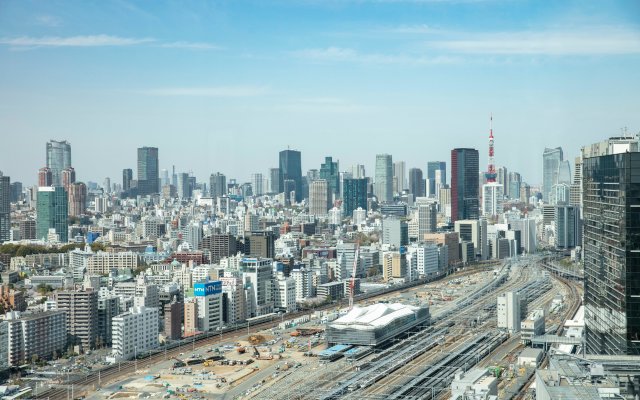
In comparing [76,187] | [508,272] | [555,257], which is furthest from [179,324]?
[76,187]

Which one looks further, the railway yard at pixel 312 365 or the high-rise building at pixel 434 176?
the high-rise building at pixel 434 176

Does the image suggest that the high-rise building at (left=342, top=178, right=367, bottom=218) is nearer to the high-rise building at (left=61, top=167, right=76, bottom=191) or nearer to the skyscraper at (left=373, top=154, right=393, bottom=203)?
the skyscraper at (left=373, top=154, right=393, bottom=203)

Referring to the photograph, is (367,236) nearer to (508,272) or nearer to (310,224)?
(310,224)

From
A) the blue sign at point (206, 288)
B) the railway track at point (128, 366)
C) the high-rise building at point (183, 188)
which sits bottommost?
the railway track at point (128, 366)

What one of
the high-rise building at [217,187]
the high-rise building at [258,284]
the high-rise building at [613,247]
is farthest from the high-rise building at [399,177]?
the high-rise building at [613,247]

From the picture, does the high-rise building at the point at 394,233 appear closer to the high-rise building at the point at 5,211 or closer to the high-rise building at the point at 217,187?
the high-rise building at the point at 5,211
